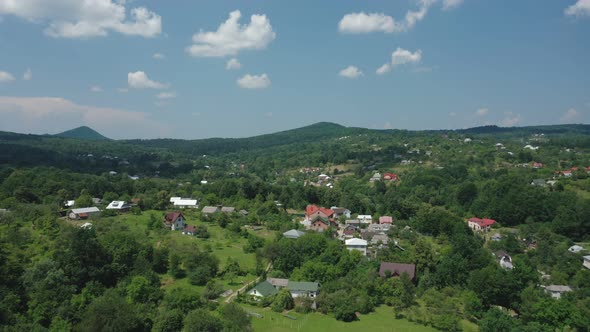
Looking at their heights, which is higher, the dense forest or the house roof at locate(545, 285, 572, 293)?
the dense forest

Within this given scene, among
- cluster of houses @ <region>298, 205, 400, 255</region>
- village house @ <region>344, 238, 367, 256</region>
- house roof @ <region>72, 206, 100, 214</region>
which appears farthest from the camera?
house roof @ <region>72, 206, 100, 214</region>

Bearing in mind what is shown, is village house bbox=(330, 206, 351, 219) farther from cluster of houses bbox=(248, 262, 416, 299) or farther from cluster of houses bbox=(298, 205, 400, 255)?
cluster of houses bbox=(248, 262, 416, 299)

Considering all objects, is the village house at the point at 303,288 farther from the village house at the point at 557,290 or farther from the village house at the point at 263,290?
the village house at the point at 557,290

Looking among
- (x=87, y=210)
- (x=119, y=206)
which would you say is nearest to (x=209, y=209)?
(x=119, y=206)

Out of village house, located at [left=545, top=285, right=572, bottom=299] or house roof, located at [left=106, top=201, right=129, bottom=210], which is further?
house roof, located at [left=106, top=201, right=129, bottom=210]

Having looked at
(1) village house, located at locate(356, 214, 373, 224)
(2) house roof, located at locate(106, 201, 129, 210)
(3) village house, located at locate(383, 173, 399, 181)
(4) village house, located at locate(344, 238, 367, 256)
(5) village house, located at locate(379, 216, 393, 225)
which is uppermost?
(2) house roof, located at locate(106, 201, 129, 210)

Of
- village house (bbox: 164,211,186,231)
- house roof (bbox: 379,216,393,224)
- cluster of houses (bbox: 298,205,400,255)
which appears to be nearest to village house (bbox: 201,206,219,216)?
village house (bbox: 164,211,186,231)

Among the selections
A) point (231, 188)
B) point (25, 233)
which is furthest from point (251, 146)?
point (25, 233)

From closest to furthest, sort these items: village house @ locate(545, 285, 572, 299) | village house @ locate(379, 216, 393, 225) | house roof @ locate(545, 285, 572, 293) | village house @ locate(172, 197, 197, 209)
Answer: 1. village house @ locate(545, 285, 572, 299)
2. house roof @ locate(545, 285, 572, 293)
3. village house @ locate(379, 216, 393, 225)
4. village house @ locate(172, 197, 197, 209)
